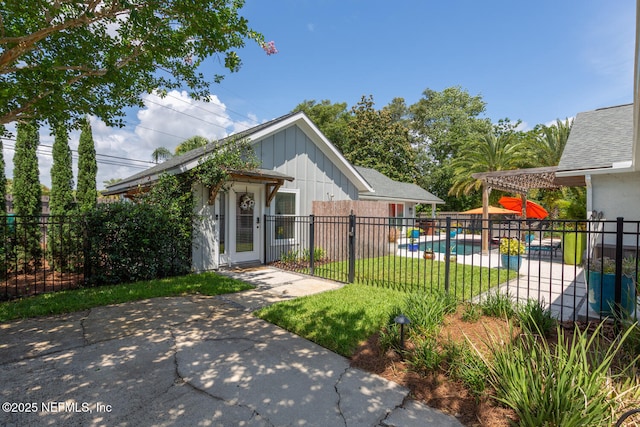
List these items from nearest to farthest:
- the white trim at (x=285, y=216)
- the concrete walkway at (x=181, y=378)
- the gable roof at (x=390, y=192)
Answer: the concrete walkway at (x=181, y=378) < the white trim at (x=285, y=216) < the gable roof at (x=390, y=192)

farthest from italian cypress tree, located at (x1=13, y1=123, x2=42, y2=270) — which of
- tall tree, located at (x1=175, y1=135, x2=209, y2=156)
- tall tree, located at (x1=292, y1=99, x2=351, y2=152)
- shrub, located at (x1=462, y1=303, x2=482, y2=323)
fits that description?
tall tree, located at (x1=292, y1=99, x2=351, y2=152)

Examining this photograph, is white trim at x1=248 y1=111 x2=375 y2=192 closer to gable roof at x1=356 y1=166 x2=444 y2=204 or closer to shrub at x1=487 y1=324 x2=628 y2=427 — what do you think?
gable roof at x1=356 y1=166 x2=444 y2=204

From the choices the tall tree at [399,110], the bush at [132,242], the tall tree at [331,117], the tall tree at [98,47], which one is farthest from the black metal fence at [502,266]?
the tall tree at [399,110]

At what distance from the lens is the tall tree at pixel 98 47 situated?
449 cm

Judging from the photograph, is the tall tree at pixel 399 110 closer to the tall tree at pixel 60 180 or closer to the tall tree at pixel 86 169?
the tall tree at pixel 86 169

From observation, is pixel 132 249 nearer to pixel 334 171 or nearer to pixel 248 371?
pixel 248 371

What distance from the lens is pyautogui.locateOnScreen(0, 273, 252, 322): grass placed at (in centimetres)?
489

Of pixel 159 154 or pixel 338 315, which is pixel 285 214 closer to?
pixel 338 315

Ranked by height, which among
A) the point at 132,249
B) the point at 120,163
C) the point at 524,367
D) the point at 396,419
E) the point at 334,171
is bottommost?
the point at 396,419

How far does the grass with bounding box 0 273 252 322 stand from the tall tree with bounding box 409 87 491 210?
28700 mm

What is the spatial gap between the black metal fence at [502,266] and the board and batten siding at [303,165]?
1.33m

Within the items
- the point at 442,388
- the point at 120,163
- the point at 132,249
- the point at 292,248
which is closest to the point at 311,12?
the point at 292,248

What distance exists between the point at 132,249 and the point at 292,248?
15.7 feet

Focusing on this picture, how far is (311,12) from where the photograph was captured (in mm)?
9773
